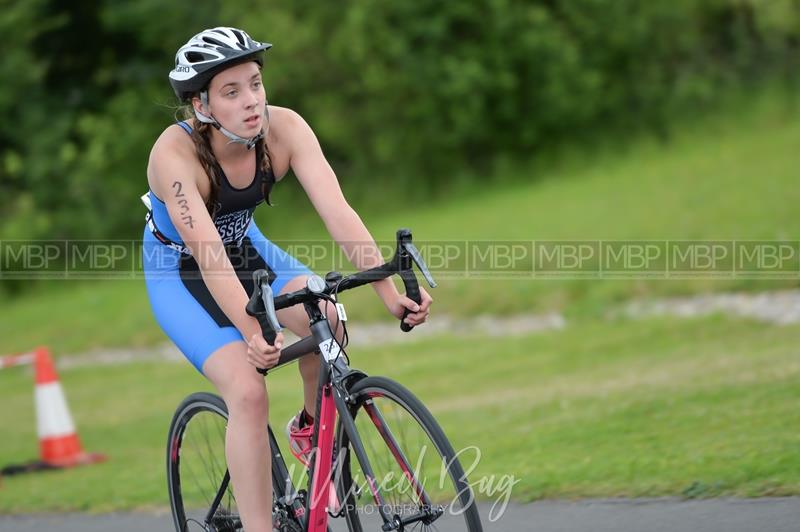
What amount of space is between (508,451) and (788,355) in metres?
3.22

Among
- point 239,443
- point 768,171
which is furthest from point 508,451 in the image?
point 768,171

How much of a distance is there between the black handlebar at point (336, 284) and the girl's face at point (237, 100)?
623 millimetres

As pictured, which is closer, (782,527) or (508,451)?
(782,527)

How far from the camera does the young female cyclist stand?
174 inches

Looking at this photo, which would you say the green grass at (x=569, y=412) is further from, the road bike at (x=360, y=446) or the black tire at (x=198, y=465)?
the road bike at (x=360, y=446)

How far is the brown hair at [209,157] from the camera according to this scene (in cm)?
455

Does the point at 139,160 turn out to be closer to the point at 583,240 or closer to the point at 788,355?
the point at 583,240

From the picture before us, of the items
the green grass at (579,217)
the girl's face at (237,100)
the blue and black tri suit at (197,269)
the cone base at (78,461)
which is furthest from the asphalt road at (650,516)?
the green grass at (579,217)

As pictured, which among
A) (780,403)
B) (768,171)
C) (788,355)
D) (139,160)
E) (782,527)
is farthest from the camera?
(139,160)

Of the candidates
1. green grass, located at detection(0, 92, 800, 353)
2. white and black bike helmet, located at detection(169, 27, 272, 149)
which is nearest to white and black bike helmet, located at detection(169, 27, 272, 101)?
white and black bike helmet, located at detection(169, 27, 272, 149)

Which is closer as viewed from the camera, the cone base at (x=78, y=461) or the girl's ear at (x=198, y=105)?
the girl's ear at (x=198, y=105)

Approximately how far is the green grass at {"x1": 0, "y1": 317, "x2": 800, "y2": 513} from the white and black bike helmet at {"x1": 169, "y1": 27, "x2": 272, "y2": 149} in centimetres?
291

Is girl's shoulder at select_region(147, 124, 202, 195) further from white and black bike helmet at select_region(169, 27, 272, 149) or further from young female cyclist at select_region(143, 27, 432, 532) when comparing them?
white and black bike helmet at select_region(169, 27, 272, 149)

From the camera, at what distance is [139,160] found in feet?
89.0
